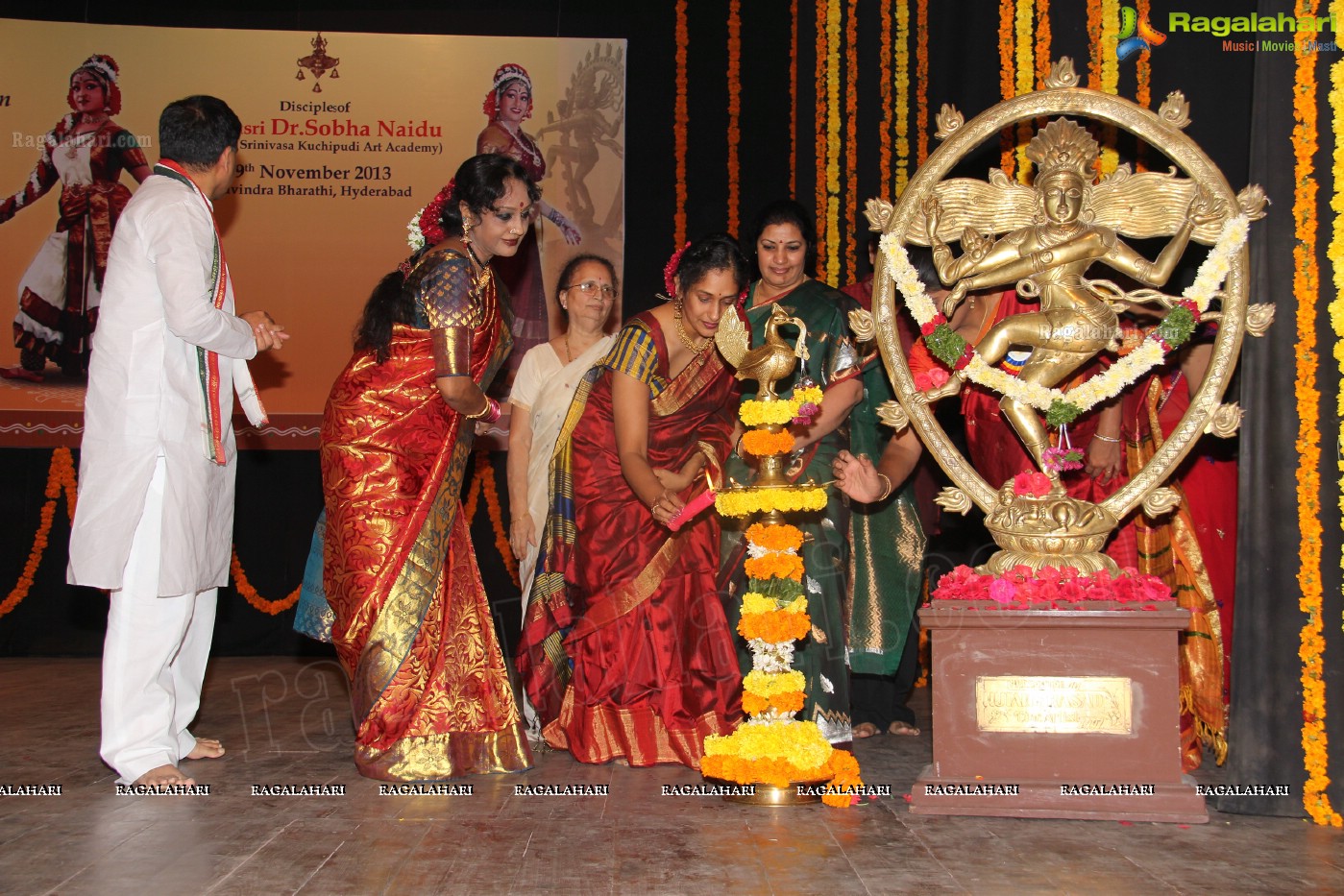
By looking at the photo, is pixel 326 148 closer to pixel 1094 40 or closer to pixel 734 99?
pixel 734 99

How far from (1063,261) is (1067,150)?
1.04 feet

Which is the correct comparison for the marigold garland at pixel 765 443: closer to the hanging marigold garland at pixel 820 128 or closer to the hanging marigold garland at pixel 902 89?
the hanging marigold garland at pixel 902 89

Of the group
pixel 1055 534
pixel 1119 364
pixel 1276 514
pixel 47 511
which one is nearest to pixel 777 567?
pixel 1055 534

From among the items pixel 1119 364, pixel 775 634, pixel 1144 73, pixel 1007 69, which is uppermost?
pixel 1007 69

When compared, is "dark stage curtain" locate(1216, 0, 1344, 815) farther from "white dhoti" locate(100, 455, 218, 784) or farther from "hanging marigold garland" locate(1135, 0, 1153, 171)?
"white dhoti" locate(100, 455, 218, 784)

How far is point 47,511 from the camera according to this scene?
6.21 meters

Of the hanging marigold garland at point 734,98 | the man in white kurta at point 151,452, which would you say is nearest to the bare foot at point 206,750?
the man in white kurta at point 151,452

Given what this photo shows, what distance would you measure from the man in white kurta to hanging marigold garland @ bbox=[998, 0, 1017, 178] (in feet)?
8.30

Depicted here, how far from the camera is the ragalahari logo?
364cm

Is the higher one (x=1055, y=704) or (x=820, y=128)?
(x=820, y=128)

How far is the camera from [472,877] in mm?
2506

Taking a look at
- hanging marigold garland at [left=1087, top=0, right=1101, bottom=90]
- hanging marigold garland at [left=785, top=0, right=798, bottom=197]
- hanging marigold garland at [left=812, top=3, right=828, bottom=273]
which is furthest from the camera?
hanging marigold garland at [left=785, top=0, right=798, bottom=197]

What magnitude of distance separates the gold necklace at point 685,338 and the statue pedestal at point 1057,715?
3.82 feet

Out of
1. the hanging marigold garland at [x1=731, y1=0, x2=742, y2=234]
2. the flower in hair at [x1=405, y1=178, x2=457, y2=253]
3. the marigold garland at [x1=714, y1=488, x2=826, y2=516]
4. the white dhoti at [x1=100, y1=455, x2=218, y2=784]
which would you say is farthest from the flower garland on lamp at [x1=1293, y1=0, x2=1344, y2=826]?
the hanging marigold garland at [x1=731, y1=0, x2=742, y2=234]
